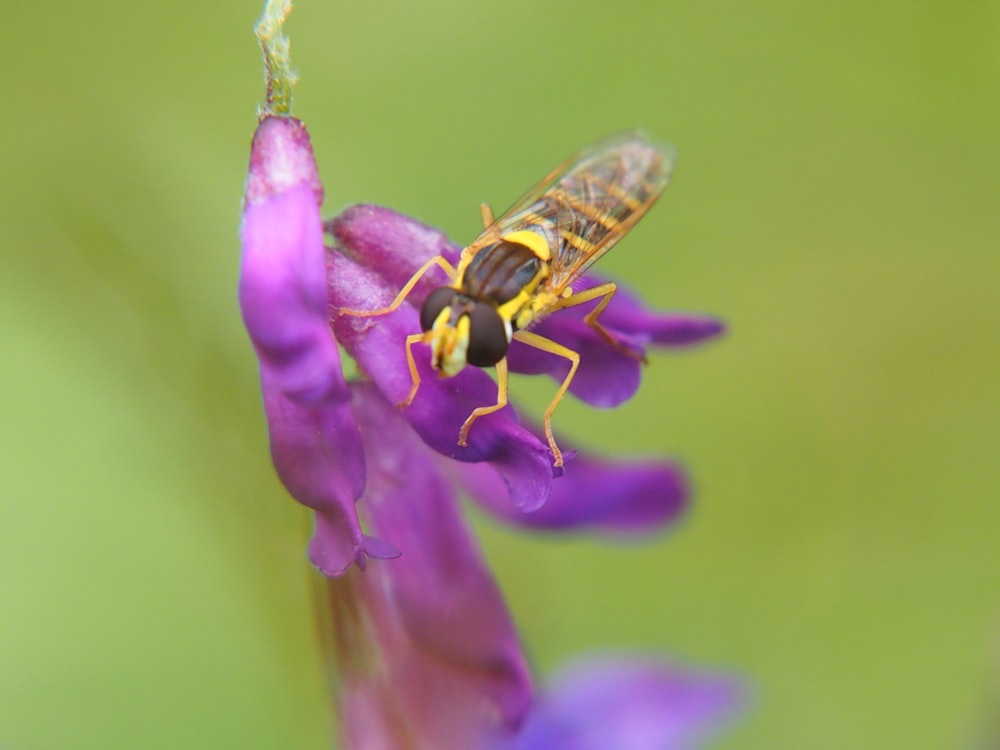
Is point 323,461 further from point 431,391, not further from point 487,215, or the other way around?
point 487,215

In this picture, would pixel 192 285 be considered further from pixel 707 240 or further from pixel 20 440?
pixel 707 240

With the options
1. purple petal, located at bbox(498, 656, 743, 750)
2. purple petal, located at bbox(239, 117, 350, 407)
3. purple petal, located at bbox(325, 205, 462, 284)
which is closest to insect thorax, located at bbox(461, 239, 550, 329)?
purple petal, located at bbox(325, 205, 462, 284)

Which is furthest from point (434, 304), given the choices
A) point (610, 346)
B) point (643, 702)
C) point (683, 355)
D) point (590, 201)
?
point (683, 355)

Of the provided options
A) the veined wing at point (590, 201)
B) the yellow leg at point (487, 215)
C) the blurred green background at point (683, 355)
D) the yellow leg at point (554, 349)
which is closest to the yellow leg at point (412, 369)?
the yellow leg at point (554, 349)

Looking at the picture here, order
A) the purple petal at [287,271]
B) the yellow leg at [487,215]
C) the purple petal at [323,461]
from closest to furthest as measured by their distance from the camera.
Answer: the purple petal at [287,271] < the purple petal at [323,461] < the yellow leg at [487,215]

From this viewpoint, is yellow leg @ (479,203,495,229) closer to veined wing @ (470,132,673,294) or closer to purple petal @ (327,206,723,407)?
veined wing @ (470,132,673,294)

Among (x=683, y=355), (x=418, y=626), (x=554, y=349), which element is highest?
(x=683, y=355)

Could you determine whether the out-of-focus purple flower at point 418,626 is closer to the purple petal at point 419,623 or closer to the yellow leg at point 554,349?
the purple petal at point 419,623
